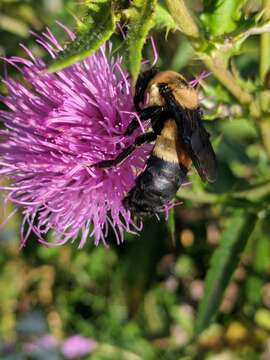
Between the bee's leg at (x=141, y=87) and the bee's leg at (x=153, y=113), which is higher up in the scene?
the bee's leg at (x=141, y=87)

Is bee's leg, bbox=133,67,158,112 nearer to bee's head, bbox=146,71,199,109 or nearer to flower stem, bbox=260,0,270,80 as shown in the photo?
bee's head, bbox=146,71,199,109

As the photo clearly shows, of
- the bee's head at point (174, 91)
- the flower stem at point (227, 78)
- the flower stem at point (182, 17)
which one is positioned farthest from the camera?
the flower stem at point (227, 78)

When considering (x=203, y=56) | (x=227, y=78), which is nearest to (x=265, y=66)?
(x=227, y=78)

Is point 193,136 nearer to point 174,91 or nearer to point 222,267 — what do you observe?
point 174,91

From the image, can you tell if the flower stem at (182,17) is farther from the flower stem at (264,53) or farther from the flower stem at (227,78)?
the flower stem at (264,53)

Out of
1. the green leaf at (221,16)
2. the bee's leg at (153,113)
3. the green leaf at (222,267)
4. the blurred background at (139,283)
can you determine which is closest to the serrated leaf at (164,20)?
the green leaf at (221,16)

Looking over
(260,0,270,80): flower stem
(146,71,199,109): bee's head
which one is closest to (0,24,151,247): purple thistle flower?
(146,71,199,109): bee's head
